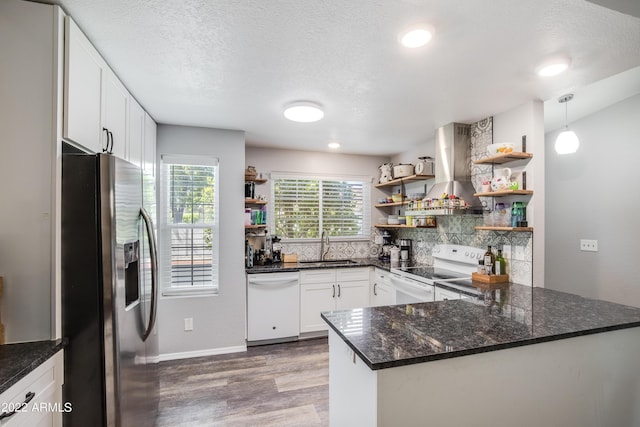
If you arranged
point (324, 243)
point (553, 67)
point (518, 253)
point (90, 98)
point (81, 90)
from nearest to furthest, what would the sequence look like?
1. point (81, 90)
2. point (90, 98)
3. point (553, 67)
4. point (518, 253)
5. point (324, 243)

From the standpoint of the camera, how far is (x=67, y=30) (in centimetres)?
138

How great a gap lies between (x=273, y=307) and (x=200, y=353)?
888 mm

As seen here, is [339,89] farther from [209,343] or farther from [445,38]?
[209,343]

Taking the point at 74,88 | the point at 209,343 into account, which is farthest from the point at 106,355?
the point at 209,343

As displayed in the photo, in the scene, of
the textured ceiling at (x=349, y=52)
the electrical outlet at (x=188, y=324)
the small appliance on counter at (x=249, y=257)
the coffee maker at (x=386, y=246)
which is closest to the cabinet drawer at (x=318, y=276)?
the small appliance on counter at (x=249, y=257)

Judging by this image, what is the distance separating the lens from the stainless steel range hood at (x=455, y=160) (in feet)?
9.61

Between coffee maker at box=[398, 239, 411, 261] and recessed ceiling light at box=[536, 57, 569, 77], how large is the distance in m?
2.52

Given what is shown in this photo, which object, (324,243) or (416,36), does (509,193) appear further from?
(324,243)

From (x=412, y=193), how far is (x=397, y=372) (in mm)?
3235

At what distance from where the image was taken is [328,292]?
3.66 m

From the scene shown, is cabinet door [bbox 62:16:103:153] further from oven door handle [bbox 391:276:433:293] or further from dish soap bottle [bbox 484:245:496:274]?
dish soap bottle [bbox 484:245:496:274]

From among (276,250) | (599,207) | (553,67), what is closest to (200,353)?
(276,250)

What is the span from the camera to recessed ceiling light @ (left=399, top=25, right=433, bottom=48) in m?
1.47

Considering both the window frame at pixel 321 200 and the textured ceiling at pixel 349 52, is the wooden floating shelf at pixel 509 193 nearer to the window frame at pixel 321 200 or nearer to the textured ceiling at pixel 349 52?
the textured ceiling at pixel 349 52
